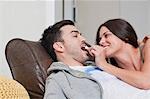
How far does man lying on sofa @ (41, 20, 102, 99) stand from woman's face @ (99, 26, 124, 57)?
0.37 feet

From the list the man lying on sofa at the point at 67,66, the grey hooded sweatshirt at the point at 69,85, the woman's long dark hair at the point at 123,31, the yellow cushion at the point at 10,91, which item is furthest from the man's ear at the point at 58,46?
the yellow cushion at the point at 10,91

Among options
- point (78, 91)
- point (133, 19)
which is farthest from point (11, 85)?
point (133, 19)

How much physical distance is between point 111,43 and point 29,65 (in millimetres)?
459

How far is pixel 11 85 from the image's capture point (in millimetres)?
1150

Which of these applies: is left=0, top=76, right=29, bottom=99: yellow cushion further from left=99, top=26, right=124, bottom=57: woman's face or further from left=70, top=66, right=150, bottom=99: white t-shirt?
left=99, top=26, right=124, bottom=57: woman's face

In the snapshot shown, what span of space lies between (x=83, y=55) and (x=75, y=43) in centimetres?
8

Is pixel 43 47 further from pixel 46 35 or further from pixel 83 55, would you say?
pixel 83 55

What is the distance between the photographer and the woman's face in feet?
5.40

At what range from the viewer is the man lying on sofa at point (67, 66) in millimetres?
1374

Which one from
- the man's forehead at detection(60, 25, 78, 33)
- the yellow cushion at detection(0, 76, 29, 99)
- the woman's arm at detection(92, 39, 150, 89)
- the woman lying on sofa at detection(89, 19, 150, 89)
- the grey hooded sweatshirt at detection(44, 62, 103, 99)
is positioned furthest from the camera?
the man's forehead at detection(60, 25, 78, 33)

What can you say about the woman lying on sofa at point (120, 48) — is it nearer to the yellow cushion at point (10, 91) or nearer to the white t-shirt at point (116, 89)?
the white t-shirt at point (116, 89)

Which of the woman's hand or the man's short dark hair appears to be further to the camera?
the man's short dark hair

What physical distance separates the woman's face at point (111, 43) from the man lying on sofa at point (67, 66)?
0.37ft

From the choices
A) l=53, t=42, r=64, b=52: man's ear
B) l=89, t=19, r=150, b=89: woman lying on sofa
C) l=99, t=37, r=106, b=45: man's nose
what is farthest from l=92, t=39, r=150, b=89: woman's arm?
l=53, t=42, r=64, b=52: man's ear
